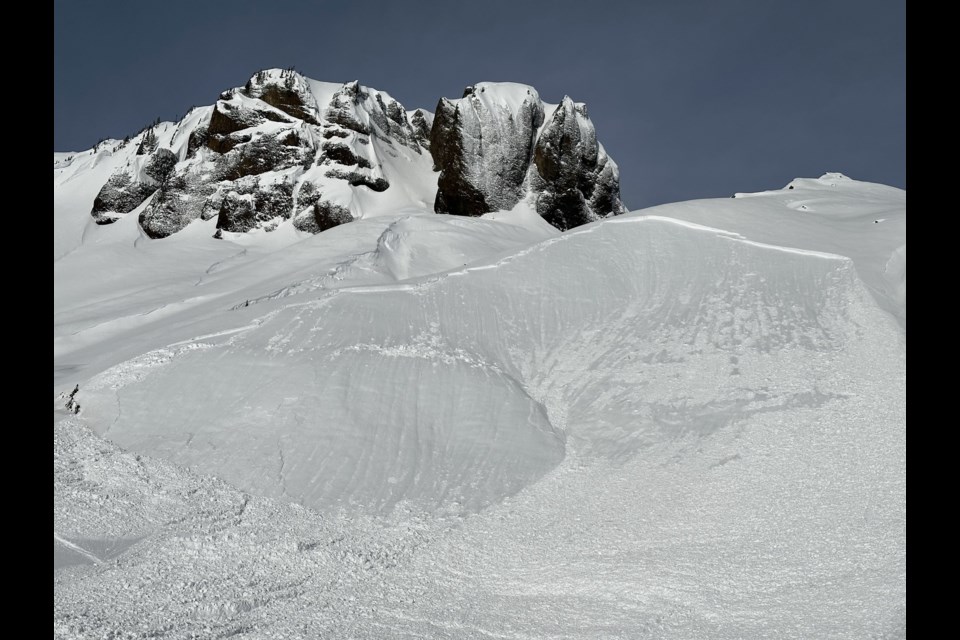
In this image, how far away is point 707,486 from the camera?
762 centimetres

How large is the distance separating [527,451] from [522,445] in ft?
0.41

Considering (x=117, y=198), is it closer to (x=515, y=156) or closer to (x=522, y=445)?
(x=515, y=156)

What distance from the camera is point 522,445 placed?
9.06 m

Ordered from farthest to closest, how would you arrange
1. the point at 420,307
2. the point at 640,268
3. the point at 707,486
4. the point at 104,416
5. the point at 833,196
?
the point at 833,196, the point at 640,268, the point at 420,307, the point at 104,416, the point at 707,486

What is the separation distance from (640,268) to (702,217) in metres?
2.55

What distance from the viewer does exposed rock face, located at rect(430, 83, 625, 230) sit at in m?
38.0

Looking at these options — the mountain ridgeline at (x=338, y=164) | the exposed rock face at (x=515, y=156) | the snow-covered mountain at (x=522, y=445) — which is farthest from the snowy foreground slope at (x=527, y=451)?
the exposed rock face at (x=515, y=156)

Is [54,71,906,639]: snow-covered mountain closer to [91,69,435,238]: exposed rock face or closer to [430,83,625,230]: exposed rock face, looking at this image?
[91,69,435,238]: exposed rock face

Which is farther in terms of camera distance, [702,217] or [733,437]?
[702,217]

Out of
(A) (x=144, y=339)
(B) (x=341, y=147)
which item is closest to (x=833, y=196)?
(A) (x=144, y=339)

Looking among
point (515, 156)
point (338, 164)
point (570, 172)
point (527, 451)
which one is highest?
point (515, 156)

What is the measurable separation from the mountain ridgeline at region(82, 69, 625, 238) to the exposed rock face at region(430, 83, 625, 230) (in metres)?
0.07

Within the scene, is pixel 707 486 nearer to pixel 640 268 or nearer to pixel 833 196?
pixel 640 268

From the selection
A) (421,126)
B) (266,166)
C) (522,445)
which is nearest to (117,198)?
(266,166)
